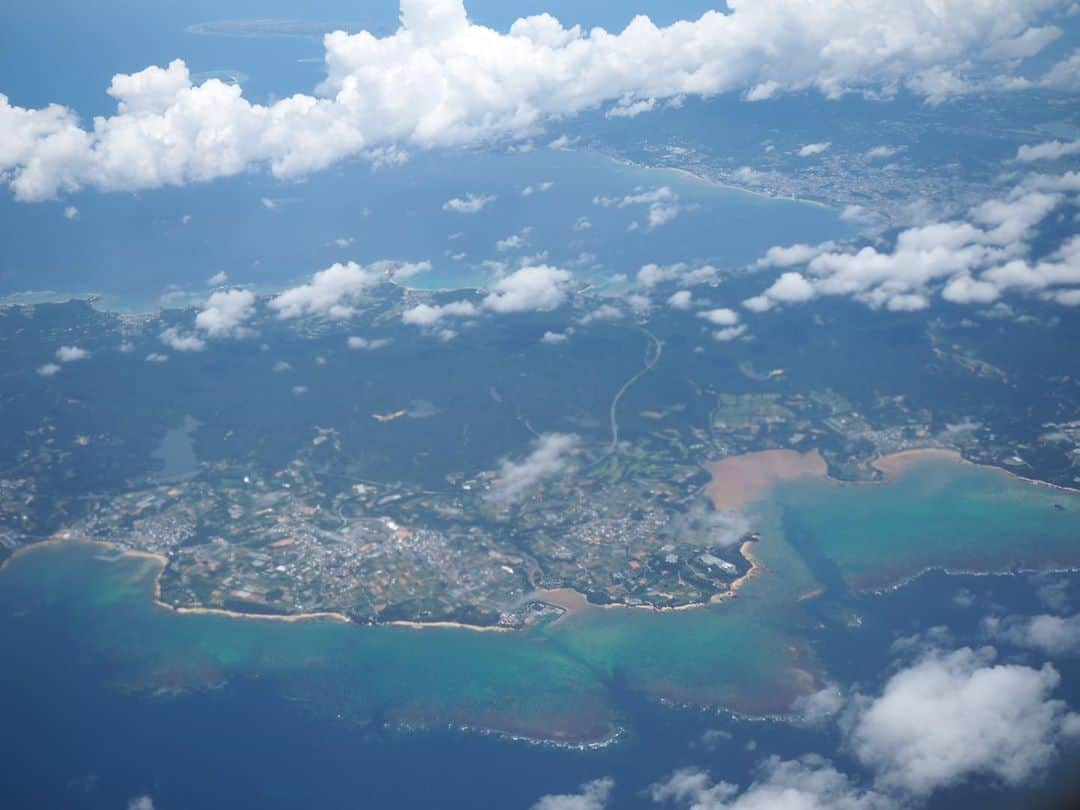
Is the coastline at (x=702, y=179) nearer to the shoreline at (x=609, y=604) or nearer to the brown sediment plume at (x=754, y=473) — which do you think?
the brown sediment plume at (x=754, y=473)

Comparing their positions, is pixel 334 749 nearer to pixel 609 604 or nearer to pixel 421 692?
pixel 421 692

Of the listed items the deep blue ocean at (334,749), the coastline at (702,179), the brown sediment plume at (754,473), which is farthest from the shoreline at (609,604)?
the coastline at (702,179)

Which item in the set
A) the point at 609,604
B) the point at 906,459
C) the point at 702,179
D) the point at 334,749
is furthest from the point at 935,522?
the point at 702,179

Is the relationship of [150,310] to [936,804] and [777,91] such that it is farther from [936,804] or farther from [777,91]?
[777,91]

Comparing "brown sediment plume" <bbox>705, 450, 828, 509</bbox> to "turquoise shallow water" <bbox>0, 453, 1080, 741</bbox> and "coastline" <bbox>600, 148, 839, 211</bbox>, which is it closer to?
"turquoise shallow water" <bbox>0, 453, 1080, 741</bbox>

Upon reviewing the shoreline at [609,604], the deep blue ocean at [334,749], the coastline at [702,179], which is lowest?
the deep blue ocean at [334,749]

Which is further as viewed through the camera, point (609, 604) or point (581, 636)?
point (609, 604)
